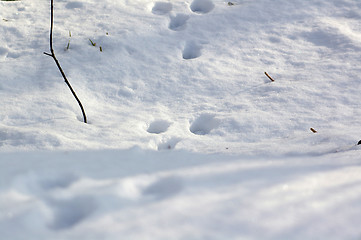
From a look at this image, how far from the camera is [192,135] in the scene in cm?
199

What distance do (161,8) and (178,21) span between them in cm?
23

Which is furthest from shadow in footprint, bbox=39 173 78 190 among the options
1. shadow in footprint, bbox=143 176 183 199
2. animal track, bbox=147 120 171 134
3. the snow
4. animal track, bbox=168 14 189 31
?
animal track, bbox=168 14 189 31

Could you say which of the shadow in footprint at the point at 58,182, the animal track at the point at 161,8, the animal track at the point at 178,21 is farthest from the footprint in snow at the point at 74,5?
the shadow in footprint at the point at 58,182

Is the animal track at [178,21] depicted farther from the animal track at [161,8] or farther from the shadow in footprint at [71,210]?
the shadow in footprint at [71,210]

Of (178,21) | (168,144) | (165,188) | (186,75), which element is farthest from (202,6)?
(165,188)

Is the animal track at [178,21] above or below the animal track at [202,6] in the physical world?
below

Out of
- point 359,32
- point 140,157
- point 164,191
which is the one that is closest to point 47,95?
point 140,157

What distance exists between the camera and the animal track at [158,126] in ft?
6.79

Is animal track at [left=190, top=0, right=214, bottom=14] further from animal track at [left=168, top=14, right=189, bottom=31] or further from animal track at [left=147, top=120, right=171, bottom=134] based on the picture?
animal track at [left=147, top=120, right=171, bottom=134]

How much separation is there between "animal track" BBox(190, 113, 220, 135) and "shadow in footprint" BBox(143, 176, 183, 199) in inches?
26.3

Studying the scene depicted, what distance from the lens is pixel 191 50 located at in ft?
8.89

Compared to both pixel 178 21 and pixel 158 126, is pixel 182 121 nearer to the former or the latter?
pixel 158 126

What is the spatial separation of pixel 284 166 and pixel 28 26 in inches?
86.6

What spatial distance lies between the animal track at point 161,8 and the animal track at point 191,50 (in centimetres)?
48
